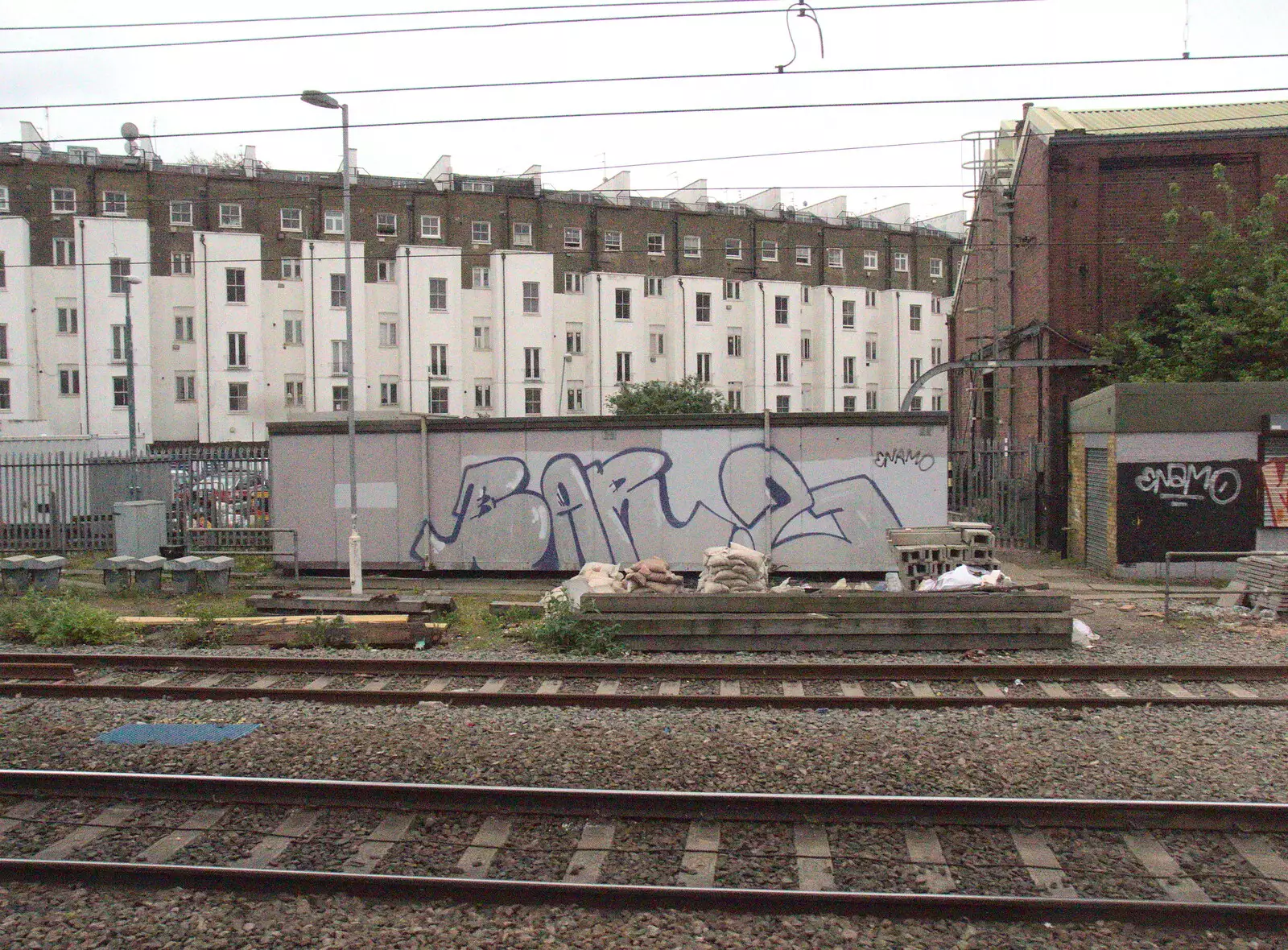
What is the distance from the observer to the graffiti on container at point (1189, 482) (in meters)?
18.0

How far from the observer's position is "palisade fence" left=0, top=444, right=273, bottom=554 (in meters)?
20.2

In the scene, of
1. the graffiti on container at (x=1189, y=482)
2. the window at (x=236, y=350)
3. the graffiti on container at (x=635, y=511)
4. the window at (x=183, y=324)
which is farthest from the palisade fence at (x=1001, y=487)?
the window at (x=183, y=324)

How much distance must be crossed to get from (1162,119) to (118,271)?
4703 centimetres

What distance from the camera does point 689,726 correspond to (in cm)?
856

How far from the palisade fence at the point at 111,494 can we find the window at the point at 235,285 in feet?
107

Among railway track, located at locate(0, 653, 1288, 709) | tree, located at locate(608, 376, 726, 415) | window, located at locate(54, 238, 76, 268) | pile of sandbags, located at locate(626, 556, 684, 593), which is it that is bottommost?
railway track, located at locate(0, 653, 1288, 709)

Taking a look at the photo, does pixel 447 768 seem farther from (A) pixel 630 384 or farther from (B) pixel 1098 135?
(A) pixel 630 384

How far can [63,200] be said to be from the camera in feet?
171

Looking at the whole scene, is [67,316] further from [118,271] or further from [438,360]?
[438,360]

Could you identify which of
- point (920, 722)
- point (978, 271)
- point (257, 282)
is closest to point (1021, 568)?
point (920, 722)

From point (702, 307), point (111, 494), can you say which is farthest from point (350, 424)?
point (702, 307)

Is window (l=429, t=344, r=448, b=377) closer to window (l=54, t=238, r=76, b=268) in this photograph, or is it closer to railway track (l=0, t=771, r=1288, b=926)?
window (l=54, t=238, r=76, b=268)

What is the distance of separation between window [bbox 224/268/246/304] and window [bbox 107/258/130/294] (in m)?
4.60

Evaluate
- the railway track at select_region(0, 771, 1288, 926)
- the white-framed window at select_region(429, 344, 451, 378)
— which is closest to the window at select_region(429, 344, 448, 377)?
the white-framed window at select_region(429, 344, 451, 378)
